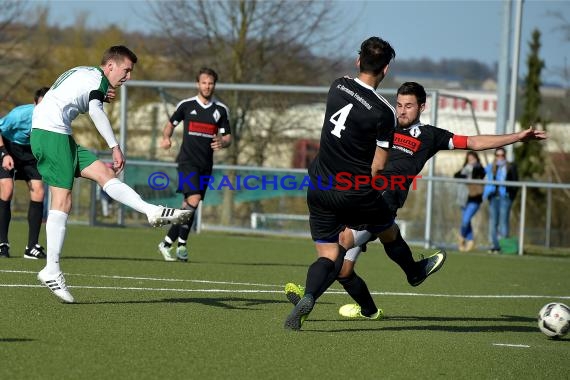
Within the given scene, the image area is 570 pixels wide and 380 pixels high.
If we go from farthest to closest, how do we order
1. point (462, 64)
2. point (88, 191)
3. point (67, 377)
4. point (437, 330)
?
1. point (462, 64)
2. point (88, 191)
3. point (437, 330)
4. point (67, 377)

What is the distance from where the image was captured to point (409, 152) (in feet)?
27.7

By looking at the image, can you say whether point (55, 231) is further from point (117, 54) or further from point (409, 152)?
point (409, 152)

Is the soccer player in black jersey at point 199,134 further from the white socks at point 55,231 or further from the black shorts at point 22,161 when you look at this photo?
the white socks at point 55,231

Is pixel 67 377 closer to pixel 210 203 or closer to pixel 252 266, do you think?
pixel 252 266

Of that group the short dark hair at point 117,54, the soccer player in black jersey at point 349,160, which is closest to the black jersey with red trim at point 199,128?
the short dark hair at point 117,54

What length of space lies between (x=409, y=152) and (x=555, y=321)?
5.73 feet

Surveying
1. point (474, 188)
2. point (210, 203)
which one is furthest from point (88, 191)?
point (474, 188)

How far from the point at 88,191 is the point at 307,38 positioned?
907 centimetres

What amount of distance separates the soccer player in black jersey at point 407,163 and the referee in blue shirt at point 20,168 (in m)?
4.85

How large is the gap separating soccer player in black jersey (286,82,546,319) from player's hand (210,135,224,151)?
16.8 feet

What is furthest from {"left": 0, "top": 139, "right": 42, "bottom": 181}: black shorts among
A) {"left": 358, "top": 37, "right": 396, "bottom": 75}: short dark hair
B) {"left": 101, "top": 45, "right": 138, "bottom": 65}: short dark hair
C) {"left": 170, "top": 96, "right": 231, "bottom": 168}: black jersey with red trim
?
{"left": 358, "top": 37, "right": 396, "bottom": 75}: short dark hair

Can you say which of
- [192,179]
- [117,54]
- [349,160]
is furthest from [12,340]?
[192,179]

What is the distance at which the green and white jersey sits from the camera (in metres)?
8.16

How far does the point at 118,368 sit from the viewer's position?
5.48 m
